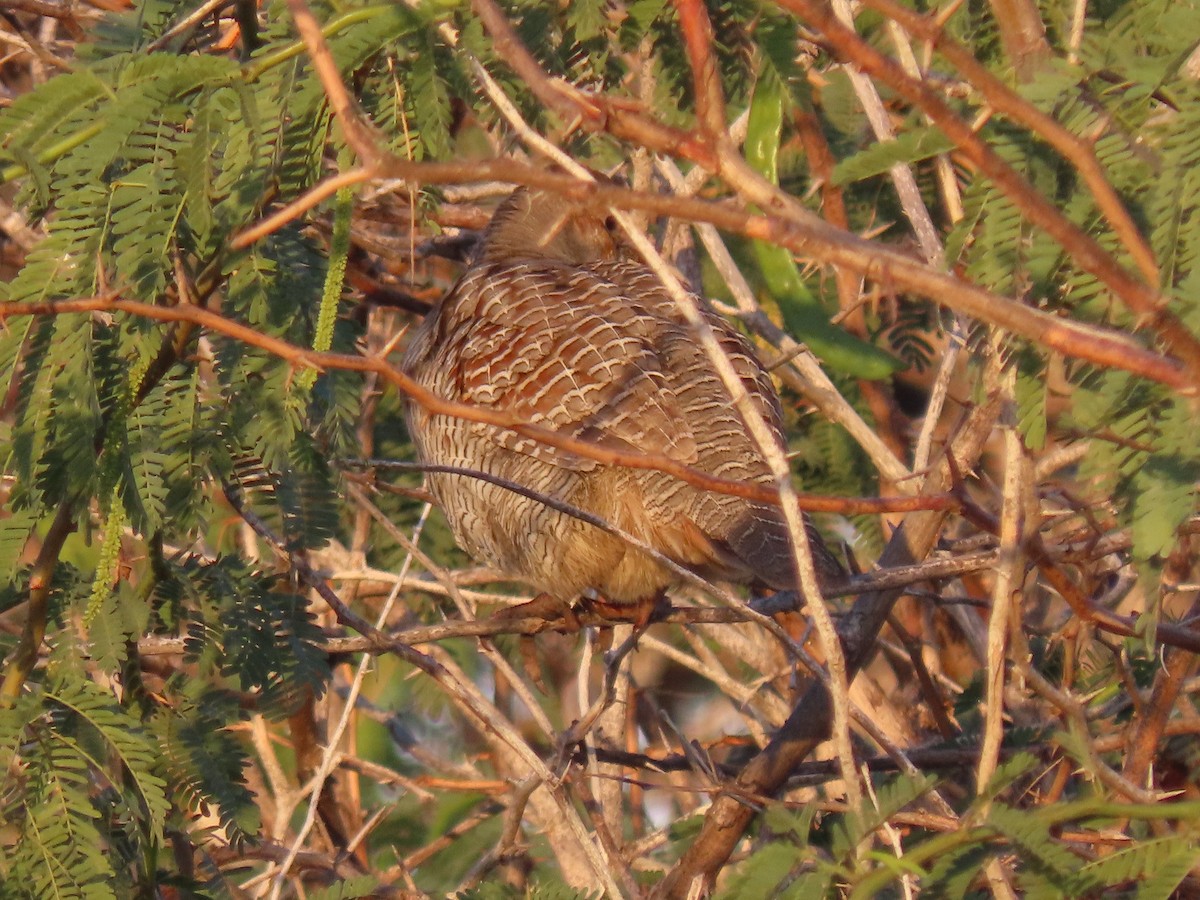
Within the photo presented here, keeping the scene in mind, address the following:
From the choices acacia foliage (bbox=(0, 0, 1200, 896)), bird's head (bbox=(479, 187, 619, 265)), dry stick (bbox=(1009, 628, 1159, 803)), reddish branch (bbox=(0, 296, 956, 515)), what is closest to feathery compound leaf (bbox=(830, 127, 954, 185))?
acacia foliage (bbox=(0, 0, 1200, 896))

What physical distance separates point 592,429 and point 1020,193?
223 centimetres

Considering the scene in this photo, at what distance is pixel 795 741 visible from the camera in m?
3.39

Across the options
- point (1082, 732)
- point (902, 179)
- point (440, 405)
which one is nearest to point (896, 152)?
point (440, 405)

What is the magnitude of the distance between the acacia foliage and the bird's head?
1.68 meters

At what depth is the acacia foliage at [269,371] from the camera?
206cm

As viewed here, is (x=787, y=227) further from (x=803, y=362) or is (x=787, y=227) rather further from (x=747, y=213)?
(x=803, y=362)

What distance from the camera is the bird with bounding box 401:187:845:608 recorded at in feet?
11.7

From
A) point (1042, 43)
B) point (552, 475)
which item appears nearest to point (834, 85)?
point (552, 475)

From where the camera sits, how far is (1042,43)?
220cm

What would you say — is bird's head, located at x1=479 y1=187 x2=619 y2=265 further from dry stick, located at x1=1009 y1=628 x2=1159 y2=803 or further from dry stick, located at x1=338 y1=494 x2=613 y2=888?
dry stick, located at x1=1009 y1=628 x2=1159 y2=803

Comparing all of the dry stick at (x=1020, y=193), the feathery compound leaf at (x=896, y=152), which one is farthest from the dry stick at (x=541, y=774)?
the dry stick at (x=1020, y=193)

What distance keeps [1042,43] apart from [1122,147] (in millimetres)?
224

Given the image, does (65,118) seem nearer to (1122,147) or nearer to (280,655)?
(280,655)

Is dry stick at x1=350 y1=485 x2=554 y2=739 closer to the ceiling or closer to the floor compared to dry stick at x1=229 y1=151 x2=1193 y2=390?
closer to the floor
